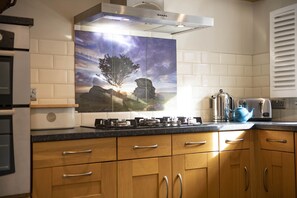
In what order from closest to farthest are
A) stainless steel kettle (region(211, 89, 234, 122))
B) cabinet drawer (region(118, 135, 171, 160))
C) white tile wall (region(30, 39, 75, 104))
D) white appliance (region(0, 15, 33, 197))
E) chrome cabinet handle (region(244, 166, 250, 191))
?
white appliance (region(0, 15, 33, 197))
cabinet drawer (region(118, 135, 171, 160))
white tile wall (region(30, 39, 75, 104))
chrome cabinet handle (region(244, 166, 250, 191))
stainless steel kettle (region(211, 89, 234, 122))

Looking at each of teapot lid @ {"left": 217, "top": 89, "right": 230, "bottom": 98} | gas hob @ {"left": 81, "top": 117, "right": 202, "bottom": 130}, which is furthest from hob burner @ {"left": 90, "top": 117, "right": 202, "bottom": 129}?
teapot lid @ {"left": 217, "top": 89, "right": 230, "bottom": 98}

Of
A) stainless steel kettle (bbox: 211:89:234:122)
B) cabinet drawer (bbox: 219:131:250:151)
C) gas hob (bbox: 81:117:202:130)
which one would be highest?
stainless steel kettle (bbox: 211:89:234:122)

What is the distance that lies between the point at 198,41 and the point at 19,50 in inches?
78.8

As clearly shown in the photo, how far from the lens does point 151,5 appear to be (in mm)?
3143

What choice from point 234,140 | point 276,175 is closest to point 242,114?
point 234,140

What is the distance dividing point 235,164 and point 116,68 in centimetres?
127

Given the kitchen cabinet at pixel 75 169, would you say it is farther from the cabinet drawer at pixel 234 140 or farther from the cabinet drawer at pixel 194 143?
the cabinet drawer at pixel 234 140

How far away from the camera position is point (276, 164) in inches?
123

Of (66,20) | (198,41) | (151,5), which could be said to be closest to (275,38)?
(198,41)

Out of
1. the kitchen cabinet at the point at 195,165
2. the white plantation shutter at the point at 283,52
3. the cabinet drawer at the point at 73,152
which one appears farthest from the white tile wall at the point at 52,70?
the white plantation shutter at the point at 283,52

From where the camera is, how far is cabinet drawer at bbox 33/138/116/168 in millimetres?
2328

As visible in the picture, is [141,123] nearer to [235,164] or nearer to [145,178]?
[145,178]

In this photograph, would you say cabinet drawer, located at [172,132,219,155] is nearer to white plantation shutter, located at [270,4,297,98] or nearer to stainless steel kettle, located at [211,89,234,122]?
stainless steel kettle, located at [211,89,234,122]

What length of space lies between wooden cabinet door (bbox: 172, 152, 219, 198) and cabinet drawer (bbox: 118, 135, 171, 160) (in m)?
0.13
